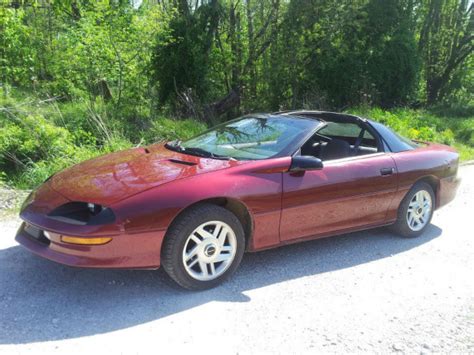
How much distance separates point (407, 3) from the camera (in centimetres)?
1630

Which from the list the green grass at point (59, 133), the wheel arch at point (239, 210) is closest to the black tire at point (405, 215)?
the wheel arch at point (239, 210)

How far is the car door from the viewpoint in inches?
157

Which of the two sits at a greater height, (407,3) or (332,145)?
(407,3)

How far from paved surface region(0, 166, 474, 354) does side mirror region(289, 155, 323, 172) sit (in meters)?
0.92

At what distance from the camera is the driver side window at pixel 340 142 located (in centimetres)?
466

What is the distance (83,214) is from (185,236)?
759 mm

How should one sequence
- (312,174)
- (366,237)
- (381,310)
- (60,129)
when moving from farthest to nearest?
(60,129)
(366,237)
(312,174)
(381,310)

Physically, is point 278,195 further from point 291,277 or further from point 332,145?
point 332,145

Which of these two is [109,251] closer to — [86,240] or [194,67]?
[86,240]

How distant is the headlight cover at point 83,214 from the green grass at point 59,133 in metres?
3.14

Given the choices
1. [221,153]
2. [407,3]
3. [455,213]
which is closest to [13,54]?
[221,153]

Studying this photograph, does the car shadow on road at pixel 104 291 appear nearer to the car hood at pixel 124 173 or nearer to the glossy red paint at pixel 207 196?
the glossy red paint at pixel 207 196

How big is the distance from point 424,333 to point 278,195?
58.6 inches

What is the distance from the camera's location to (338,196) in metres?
4.28
